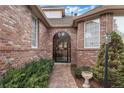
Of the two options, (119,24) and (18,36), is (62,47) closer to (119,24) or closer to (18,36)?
(119,24)

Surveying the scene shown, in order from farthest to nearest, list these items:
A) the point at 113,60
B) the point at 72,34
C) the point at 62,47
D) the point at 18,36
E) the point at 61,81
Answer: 1. the point at 62,47
2. the point at 72,34
3. the point at 61,81
4. the point at 113,60
5. the point at 18,36

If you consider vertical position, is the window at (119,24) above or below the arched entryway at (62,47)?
above

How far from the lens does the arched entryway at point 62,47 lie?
10742mm

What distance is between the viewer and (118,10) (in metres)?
5.79

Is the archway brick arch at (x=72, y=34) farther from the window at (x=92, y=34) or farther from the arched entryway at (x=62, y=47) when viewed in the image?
the window at (x=92, y=34)

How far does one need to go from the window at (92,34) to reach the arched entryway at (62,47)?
3.27m

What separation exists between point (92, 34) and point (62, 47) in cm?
418

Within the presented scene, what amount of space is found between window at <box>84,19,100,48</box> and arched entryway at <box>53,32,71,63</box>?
10.7 feet

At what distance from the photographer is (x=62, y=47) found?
10.9m

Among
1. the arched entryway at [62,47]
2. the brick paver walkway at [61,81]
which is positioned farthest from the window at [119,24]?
the arched entryway at [62,47]

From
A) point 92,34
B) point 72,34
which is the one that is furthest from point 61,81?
point 72,34

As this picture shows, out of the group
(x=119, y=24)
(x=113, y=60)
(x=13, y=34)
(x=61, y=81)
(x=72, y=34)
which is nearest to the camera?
(x=13, y=34)

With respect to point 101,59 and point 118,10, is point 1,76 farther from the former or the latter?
point 118,10
